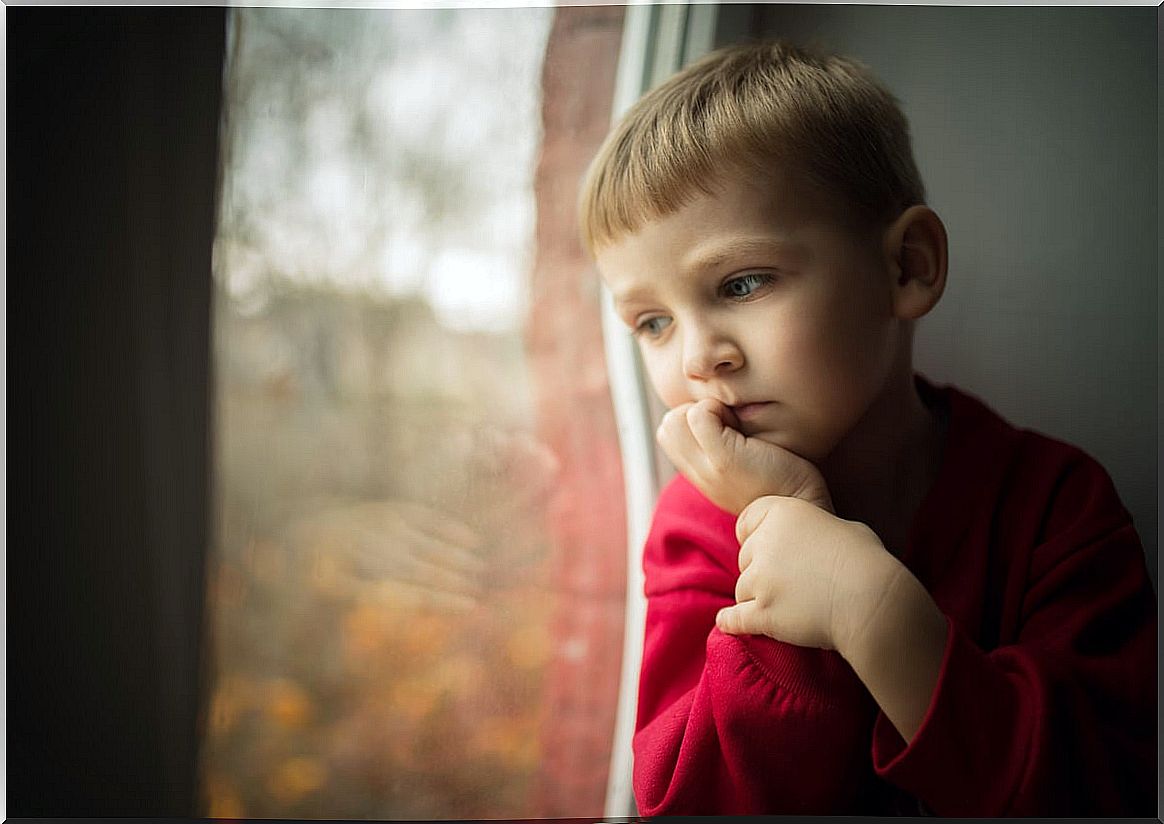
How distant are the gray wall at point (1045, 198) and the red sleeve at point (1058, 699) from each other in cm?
13

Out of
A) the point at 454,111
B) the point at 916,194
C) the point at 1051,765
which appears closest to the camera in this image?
the point at 1051,765

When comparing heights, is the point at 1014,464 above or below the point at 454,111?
below

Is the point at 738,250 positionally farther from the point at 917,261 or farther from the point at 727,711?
the point at 727,711

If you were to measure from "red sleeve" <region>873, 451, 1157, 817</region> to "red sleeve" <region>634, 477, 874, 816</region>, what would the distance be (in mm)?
46

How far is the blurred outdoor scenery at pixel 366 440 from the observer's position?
0.81 metres

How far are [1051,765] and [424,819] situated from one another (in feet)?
1.67

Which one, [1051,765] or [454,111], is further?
[454,111]

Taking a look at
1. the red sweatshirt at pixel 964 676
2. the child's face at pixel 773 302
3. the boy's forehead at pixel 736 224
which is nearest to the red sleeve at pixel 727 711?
the red sweatshirt at pixel 964 676

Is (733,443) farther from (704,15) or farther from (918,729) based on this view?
(704,15)

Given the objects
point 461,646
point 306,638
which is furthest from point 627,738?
point 306,638

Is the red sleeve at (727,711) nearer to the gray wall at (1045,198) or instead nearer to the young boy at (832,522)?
the young boy at (832,522)

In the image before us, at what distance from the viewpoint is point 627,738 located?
89cm

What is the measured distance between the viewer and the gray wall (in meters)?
0.80

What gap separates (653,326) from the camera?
755 mm
